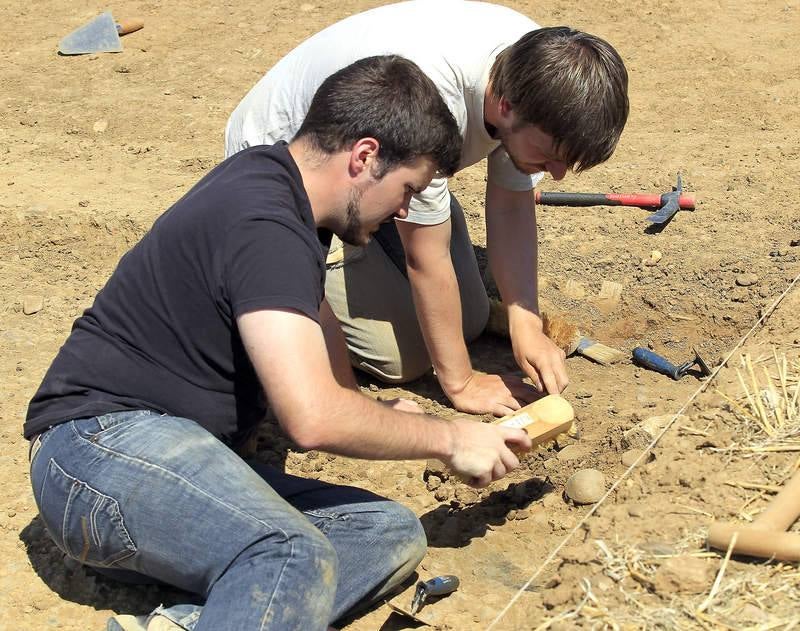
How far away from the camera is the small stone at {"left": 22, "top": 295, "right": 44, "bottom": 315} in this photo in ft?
14.7

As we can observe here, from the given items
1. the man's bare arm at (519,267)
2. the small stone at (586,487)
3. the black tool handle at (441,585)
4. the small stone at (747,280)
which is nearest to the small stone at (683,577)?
the black tool handle at (441,585)

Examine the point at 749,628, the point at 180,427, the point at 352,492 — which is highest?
the point at 180,427

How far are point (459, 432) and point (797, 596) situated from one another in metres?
0.87

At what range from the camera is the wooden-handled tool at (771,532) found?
7.49ft

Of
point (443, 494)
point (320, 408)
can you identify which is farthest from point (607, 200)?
point (320, 408)

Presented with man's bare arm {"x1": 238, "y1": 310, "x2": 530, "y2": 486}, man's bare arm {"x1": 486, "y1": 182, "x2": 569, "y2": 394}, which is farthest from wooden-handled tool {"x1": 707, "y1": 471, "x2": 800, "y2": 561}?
man's bare arm {"x1": 486, "y1": 182, "x2": 569, "y2": 394}

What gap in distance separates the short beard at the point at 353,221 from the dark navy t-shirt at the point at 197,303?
88 millimetres

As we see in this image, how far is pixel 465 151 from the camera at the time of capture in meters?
3.43

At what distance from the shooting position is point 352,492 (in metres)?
2.86

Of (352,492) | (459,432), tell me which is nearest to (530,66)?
(459,432)

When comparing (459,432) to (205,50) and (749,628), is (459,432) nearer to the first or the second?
(749,628)

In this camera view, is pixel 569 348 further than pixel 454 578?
Yes

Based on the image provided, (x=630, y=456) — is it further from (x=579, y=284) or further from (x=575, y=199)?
(x=575, y=199)

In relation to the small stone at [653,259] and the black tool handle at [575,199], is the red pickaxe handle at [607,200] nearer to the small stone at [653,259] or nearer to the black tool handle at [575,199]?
the black tool handle at [575,199]
